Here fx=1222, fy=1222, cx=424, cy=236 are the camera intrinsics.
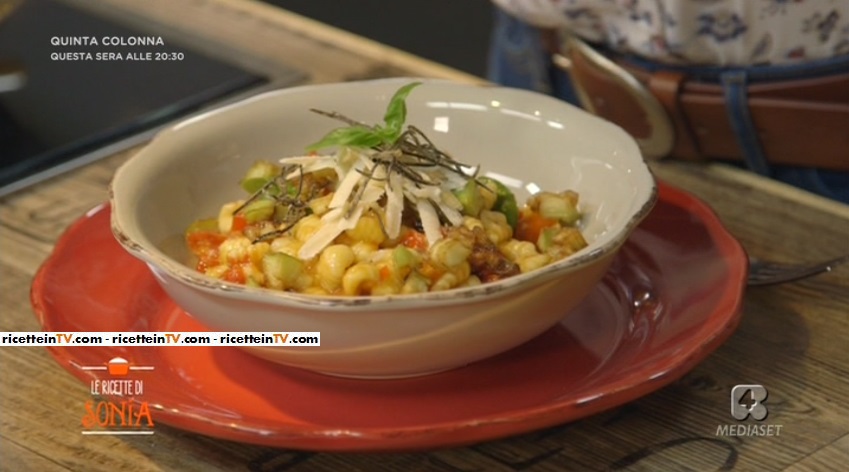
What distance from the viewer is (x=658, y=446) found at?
0.95 meters

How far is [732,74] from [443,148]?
383 mm

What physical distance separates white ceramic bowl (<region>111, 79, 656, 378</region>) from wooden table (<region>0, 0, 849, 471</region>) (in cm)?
9

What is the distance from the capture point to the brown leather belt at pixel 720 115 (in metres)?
1.38

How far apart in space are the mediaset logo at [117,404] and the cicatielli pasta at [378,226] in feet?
0.37

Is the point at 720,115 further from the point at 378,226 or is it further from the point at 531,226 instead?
the point at 378,226

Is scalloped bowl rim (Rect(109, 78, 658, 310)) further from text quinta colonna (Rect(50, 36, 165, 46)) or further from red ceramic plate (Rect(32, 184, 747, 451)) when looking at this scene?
text quinta colonna (Rect(50, 36, 165, 46))

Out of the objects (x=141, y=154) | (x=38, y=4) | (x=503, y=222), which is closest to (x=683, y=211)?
(x=503, y=222)

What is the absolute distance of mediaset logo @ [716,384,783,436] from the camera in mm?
962

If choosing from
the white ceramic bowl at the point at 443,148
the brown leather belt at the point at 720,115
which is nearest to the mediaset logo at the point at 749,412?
the white ceramic bowl at the point at 443,148

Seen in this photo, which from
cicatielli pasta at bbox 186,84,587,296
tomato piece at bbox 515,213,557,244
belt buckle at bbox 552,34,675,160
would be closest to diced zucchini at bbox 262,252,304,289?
cicatielli pasta at bbox 186,84,587,296

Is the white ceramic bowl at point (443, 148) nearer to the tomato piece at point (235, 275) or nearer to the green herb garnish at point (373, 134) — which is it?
the tomato piece at point (235, 275)

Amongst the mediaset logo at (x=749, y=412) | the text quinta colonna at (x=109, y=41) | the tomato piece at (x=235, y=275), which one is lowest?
the mediaset logo at (x=749, y=412)

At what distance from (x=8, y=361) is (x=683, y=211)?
65cm

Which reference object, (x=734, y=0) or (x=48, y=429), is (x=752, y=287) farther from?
(x=48, y=429)
